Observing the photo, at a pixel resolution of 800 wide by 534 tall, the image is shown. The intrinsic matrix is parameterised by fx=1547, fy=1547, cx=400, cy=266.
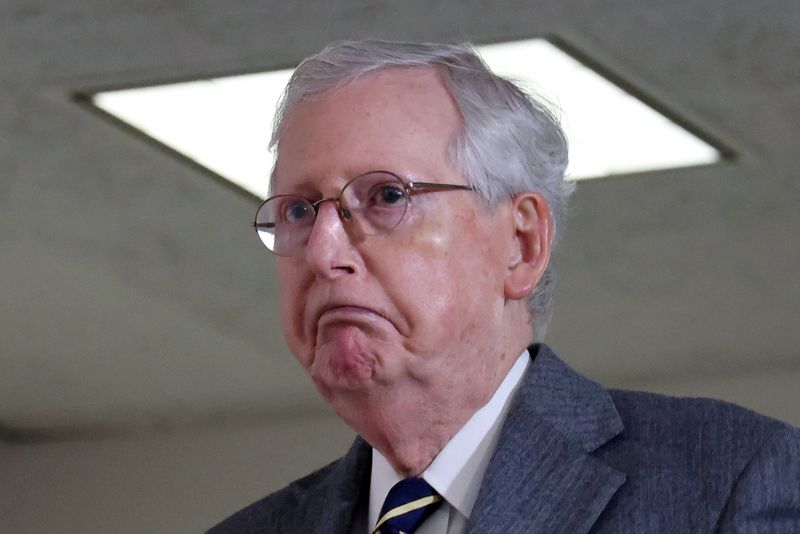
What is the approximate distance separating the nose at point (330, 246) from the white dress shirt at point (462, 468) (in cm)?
24

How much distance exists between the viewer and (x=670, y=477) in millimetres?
1618

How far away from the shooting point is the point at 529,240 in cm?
185

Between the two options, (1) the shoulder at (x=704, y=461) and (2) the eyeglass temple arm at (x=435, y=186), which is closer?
(1) the shoulder at (x=704, y=461)

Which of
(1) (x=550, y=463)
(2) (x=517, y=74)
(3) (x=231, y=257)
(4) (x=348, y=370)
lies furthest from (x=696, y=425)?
(3) (x=231, y=257)

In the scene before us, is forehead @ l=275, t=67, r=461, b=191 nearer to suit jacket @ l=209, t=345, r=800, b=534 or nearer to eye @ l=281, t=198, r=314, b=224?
eye @ l=281, t=198, r=314, b=224

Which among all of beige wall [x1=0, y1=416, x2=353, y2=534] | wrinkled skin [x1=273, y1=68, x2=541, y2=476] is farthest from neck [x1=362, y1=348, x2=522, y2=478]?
beige wall [x1=0, y1=416, x2=353, y2=534]

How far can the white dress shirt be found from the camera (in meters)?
1.73

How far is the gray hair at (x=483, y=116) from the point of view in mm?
1808

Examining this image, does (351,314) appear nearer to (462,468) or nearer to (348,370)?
(348,370)

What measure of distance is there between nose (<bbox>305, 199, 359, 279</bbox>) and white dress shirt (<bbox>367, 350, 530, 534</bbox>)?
0.24 meters

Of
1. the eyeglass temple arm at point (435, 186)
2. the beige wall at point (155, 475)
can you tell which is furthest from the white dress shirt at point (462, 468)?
the beige wall at point (155, 475)

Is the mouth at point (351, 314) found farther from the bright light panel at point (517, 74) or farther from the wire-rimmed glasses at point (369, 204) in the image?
the bright light panel at point (517, 74)

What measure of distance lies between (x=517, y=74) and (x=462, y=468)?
7.27 feet

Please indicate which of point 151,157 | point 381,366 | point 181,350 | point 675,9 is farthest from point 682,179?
point 381,366
